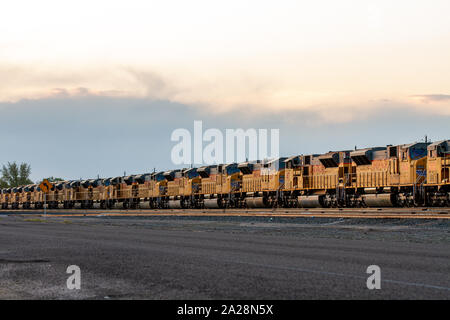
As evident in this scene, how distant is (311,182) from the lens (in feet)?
131

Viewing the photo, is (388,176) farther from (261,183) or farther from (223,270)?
(223,270)

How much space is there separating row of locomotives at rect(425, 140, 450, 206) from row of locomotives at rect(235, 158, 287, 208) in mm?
12551

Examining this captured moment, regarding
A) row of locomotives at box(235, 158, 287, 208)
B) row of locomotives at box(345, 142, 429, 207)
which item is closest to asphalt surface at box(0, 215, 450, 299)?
row of locomotives at box(345, 142, 429, 207)

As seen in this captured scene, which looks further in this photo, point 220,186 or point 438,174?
point 220,186

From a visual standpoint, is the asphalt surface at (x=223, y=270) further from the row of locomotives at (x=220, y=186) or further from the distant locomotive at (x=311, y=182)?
the row of locomotives at (x=220, y=186)

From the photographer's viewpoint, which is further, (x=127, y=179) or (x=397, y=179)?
(x=127, y=179)

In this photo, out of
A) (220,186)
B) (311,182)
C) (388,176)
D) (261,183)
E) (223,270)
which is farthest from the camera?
(220,186)

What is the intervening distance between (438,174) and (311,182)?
1029cm

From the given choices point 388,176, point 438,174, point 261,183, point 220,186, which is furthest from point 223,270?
point 220,186

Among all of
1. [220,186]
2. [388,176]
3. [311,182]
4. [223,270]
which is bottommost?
[223,270]
